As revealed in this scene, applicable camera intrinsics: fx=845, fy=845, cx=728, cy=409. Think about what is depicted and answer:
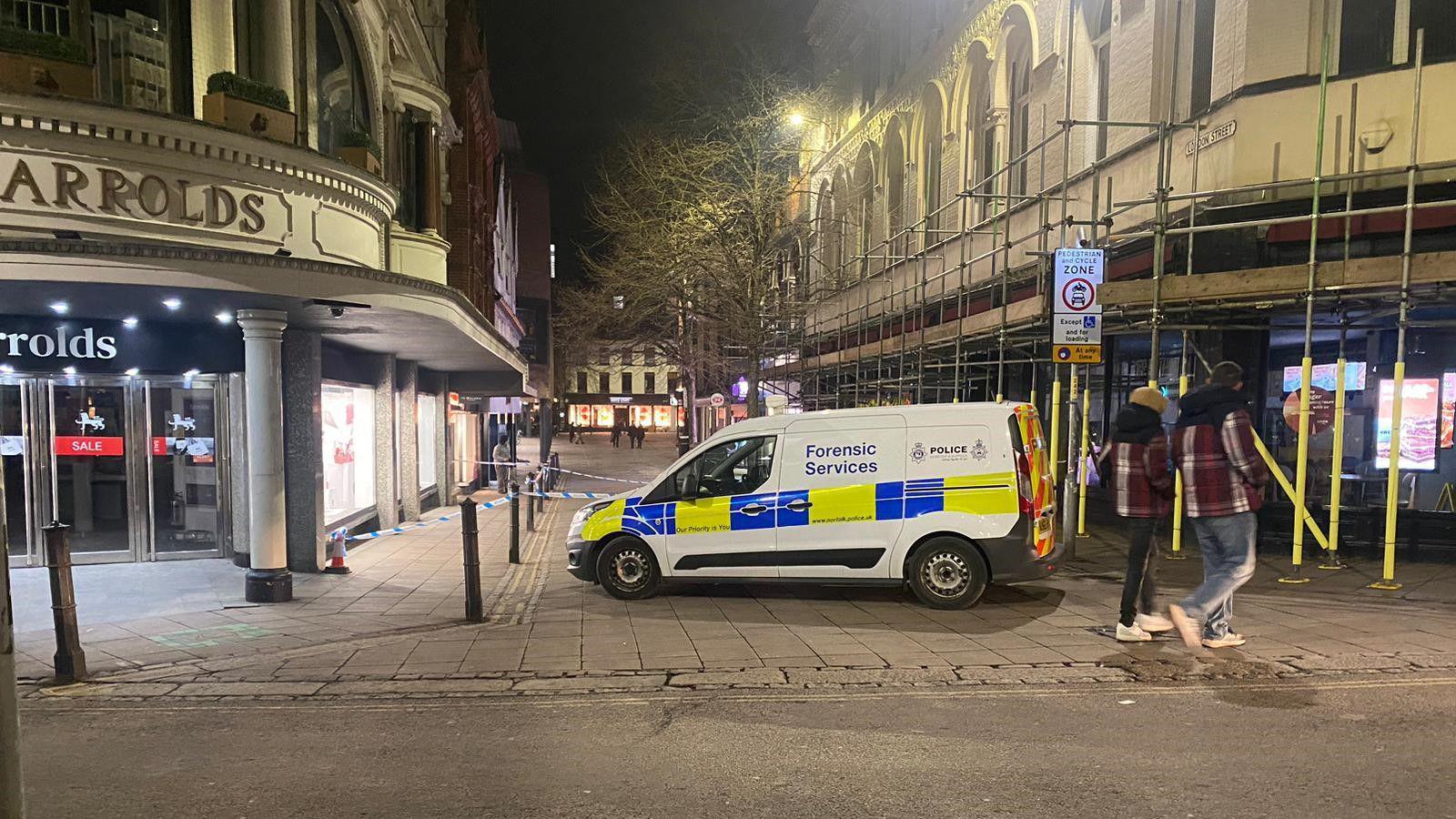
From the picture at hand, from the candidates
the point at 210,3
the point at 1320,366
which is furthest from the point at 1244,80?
the point at 210,3

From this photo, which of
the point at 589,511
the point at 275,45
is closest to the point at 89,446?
the point at 275,45

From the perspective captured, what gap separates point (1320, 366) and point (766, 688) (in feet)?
32.7

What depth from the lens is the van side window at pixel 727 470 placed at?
8.38 meters

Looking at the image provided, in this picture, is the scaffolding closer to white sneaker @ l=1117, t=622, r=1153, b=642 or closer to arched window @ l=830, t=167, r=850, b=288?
white sneaker @ l=1117, t=622, r=1153, b=642

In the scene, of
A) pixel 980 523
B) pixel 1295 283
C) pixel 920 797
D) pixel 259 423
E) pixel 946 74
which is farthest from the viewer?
pixel 946 74

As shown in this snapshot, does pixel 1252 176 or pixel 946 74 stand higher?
pixel 946 74

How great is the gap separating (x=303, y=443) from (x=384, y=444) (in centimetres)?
400

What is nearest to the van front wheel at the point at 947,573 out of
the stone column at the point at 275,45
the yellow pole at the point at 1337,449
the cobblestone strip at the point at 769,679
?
the cobblestone strip at the point at 769,679

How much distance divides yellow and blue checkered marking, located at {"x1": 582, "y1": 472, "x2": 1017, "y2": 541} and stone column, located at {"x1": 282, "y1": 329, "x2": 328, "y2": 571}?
402cm

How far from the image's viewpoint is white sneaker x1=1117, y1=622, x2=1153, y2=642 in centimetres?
667

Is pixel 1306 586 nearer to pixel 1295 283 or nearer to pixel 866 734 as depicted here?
pixel 1295 283

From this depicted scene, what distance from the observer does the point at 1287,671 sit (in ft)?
19.4

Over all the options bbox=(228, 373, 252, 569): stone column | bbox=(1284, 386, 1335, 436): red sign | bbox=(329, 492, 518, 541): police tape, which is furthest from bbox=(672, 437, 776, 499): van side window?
bbox=(1284, 386, 1335, 436): red sign

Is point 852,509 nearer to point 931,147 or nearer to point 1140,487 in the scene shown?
point 1140,487
